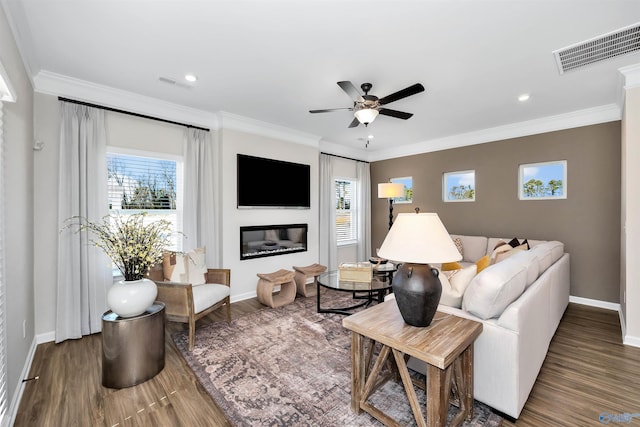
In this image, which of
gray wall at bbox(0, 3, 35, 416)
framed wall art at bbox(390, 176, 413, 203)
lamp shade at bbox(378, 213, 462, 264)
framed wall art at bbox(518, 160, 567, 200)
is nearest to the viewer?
lamp shade at bbox(378, 213, 462, 264)

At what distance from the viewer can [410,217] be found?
173 centimetres

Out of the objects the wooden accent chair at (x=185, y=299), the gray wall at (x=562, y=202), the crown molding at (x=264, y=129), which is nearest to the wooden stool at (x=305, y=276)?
the wooden accent chair at (x=185, y=299)

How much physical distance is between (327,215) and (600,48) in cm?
420

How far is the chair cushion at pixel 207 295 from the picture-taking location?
9.27 feet

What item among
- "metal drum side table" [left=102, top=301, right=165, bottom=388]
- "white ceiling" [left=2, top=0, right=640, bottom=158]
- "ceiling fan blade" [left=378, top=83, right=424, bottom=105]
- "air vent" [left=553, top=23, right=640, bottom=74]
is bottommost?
"metal drum side table" [left=102, top=301, right=165, bottom=388]

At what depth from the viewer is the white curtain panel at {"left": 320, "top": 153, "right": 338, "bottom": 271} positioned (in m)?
5.48

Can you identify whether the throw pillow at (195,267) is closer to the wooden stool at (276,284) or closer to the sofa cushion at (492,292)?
the wooden stool at (276,284)

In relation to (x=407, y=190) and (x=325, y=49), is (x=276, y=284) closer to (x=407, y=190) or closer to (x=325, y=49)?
(x=325, y=49)

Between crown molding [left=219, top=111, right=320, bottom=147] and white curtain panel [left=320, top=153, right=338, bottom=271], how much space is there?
1.87 ft

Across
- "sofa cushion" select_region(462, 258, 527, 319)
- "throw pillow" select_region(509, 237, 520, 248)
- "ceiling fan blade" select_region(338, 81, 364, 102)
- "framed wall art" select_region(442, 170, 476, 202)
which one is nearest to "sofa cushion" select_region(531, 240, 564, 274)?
"throw pillow" select_region(509, 237, 520, 248)

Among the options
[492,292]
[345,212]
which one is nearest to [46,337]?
[492,292]

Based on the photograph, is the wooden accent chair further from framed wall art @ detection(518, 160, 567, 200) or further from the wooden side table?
framed wall art @ detection(518, 160, 567, 200)

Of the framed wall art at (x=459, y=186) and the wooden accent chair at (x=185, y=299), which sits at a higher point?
the framed wall art at (x=459, y=186)

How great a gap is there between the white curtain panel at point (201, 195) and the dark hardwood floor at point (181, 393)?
1396mm
